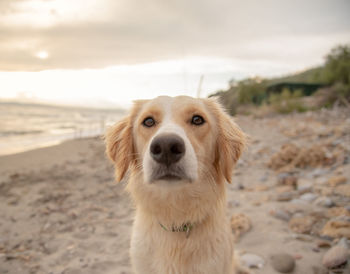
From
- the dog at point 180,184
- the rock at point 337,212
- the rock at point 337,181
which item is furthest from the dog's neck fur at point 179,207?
the rock at point 337,181

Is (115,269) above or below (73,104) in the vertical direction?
below

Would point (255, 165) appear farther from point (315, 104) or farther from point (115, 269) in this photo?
point (315, 104)

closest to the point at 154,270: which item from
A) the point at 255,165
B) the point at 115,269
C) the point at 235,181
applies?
the point at 115,269

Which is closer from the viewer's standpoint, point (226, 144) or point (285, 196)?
point (226, 144)

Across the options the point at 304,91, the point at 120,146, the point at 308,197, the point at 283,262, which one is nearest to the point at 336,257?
the point at 283,262

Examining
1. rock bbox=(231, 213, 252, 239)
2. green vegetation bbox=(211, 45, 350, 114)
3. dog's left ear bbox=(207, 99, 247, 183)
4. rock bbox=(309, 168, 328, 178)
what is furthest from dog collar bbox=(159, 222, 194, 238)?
green vegetation bbox=(211, 45, 350, 114)

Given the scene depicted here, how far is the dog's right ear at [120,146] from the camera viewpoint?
2.65 m

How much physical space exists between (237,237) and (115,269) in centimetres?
172

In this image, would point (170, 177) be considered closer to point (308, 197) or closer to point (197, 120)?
point (197, 120)

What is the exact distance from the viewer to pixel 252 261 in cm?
293

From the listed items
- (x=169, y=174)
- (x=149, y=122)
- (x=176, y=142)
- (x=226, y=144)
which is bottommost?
(x=169, y=174)

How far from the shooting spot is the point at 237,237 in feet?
11.5

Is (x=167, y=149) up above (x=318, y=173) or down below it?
above

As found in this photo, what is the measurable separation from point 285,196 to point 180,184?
2967 millimetres
